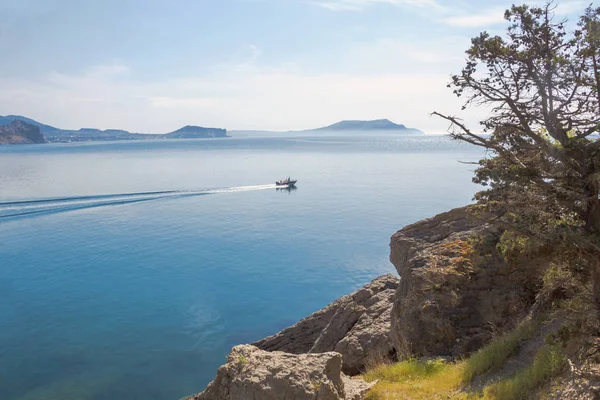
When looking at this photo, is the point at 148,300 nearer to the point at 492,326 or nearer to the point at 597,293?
the point at 492,326

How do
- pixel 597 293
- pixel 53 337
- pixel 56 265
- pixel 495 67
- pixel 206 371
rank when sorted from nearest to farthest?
pixel 597 293 → pixel 495 67 → pixel 206 371 → pixel 53 337 → pixel 56 265

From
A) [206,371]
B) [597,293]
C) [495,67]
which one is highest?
[495,67]

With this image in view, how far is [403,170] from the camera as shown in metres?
115

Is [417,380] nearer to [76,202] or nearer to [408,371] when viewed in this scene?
[408,371]

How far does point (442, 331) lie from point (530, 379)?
4583 millimetres

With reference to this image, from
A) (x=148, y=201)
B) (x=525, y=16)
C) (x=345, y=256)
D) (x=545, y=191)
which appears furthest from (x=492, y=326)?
(x=148, y=201)

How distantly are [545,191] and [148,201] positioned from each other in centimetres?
7320

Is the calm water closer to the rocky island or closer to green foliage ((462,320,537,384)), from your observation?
the rocky island

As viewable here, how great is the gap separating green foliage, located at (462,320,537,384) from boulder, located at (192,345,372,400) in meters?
2.72

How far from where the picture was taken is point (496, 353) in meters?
11.8

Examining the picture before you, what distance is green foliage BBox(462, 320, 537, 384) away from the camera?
1139 centimetres

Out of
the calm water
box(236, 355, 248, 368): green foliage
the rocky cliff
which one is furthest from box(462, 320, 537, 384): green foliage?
the calm water

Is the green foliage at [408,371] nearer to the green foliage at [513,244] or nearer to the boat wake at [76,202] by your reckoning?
the green foliage at [513,244]

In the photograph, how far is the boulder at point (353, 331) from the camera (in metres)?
16.5
